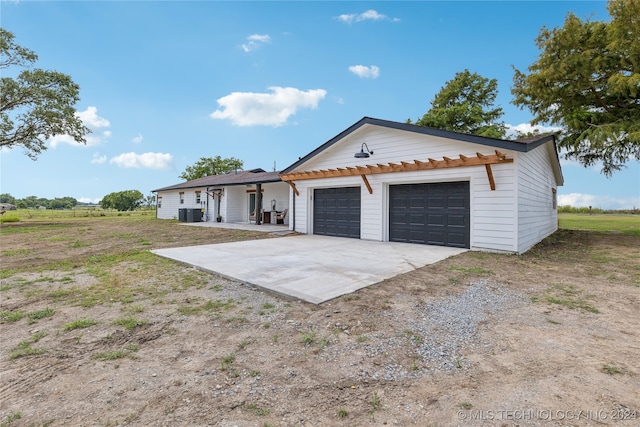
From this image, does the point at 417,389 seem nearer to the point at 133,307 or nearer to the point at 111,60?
the point at 133,307

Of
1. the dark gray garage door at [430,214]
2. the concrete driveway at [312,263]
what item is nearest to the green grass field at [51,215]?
the concrete driveway at [312,263]

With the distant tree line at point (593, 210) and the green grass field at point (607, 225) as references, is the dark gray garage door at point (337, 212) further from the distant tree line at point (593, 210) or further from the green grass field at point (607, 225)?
the distant tree line at point (593, 210)

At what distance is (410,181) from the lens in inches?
349

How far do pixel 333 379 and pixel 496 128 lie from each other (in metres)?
27.3

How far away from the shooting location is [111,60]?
12.7 metres

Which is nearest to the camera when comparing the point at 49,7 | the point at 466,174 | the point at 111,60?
the point at 466,174

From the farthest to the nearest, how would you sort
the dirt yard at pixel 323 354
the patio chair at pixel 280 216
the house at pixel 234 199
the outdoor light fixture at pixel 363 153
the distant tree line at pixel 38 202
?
1. the distant tree line at pixel 38 202
2. the house at pixel 234 199
3. the patio chair at pixel 280 216
4. the outdoor light fixture at pixel 363 153
5. the dirt yard at pixel 323 354

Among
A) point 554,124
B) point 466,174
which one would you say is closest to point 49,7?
point 466,174

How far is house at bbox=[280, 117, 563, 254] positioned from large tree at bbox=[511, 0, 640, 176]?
10.1ft

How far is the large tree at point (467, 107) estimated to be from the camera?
80.3 ft

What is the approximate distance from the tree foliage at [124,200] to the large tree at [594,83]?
79.5m

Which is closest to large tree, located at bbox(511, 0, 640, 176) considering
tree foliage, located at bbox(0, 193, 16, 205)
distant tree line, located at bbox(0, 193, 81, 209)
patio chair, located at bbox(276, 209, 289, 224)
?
patio chair, located at bbox(276, 209, 289, 224)

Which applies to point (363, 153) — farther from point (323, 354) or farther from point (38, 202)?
point (38, 202)

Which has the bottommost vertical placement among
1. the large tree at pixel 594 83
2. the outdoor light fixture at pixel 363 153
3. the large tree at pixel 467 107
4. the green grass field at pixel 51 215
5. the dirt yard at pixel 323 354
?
the dirt yard at pixel 323 354
